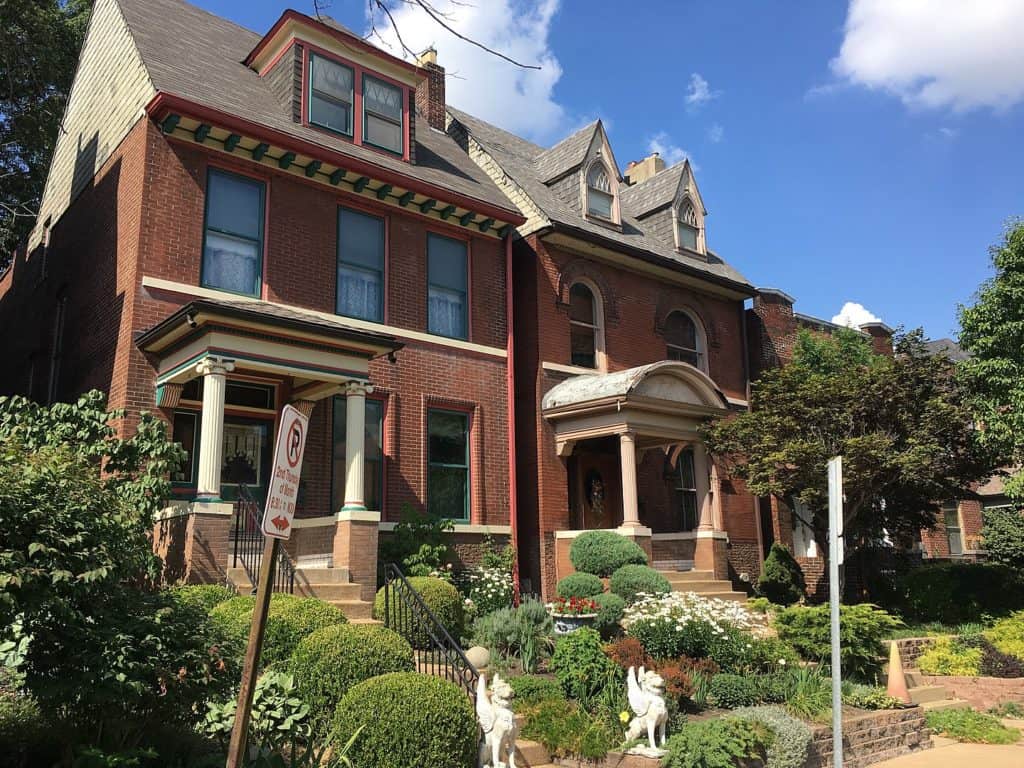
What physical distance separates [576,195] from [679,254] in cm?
341

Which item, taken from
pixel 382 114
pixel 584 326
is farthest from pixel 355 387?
pixel 584 326

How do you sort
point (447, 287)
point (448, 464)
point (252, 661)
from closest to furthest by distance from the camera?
1. point (252, 661)
2. point (448, 464)
3. point (447, 287)

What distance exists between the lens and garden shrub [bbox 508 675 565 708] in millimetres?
9438

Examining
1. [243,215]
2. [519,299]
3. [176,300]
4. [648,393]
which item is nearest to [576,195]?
[519,299]

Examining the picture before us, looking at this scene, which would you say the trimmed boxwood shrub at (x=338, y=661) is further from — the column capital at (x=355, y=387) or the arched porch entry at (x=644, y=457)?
the arched porch entry at (x=644, y=457)

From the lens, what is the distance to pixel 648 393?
16.2 m

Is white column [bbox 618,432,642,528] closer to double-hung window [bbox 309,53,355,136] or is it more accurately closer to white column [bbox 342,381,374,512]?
white column [bbox 342,381,374,512]

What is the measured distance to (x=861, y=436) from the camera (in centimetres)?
1571

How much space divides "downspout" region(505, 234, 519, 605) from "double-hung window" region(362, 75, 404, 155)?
2.93 metres

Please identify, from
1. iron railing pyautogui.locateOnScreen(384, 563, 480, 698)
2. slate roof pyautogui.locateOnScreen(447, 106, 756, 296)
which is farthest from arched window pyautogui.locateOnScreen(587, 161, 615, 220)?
iron railing pyautogui.locateOnScreen(384, 563, 480, 698)

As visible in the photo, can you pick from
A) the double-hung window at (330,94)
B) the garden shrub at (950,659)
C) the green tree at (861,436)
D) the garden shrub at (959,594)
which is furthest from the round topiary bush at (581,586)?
the double-hung window at (330,94)

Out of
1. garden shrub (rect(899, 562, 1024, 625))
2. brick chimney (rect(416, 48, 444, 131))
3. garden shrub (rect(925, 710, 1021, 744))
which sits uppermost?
brick chimney (rect(416, 48, 444, 131))

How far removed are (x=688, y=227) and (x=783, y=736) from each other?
15165 mm

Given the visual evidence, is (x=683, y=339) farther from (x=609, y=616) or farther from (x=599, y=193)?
(x=609, y=616)
